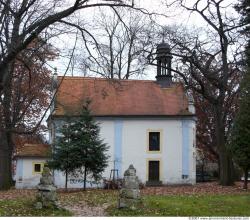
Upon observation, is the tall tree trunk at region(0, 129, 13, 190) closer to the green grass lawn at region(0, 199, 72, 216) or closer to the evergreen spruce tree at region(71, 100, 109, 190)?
the evergreen spruce tree at region(71, 100, 109, 190)

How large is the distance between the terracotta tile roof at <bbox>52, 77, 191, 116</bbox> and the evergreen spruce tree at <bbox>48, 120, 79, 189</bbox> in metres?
8.89

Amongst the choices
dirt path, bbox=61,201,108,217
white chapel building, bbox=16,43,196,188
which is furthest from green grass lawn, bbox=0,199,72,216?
white chapel building, bbox=16,43,196,188

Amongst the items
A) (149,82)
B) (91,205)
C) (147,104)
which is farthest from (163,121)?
(91,205)

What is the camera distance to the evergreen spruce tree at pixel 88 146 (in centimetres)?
3132

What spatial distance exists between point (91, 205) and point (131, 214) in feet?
12.3

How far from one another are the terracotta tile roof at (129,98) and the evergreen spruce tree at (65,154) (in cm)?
889

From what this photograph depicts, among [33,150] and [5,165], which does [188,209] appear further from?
[33,150]

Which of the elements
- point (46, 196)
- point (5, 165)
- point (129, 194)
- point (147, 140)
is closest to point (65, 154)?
point (5, 165)

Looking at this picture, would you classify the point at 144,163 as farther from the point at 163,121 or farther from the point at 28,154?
the point at 28,154

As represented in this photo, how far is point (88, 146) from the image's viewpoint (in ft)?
103

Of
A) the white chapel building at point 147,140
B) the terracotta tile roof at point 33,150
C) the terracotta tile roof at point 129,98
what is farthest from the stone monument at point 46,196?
the terracotta tile roof at point 33,150

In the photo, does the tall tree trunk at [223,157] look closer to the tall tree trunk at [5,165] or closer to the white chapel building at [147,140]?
the white chapel building at [147,140]

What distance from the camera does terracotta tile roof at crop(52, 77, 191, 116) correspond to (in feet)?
139

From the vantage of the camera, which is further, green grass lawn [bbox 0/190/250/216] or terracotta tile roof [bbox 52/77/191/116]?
terracotta tile roof [bbox 52/77/191/116]
